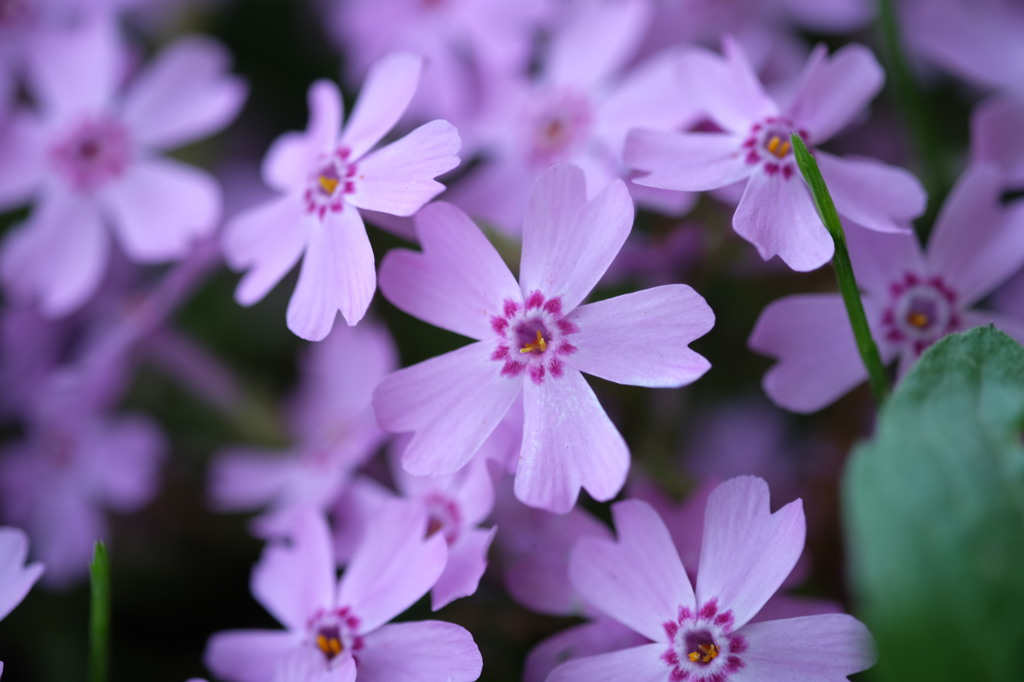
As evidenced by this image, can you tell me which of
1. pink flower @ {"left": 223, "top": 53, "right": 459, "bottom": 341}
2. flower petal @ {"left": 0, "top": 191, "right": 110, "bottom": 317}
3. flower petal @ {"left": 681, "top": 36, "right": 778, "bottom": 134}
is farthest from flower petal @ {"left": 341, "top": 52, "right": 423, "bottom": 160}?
flower petal @ {"left": 0, "top": 191, "right": 110, "bottom": 317}

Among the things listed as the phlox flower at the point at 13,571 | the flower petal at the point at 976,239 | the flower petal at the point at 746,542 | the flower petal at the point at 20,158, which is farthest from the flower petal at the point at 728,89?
the flower petal at the point at 20,158

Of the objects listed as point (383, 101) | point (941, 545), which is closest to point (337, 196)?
point (383, 101)

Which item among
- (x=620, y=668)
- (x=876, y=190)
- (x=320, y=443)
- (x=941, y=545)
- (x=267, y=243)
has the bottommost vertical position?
(x=620, y=668)

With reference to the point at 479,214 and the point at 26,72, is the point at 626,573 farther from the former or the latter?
the point at 26,72

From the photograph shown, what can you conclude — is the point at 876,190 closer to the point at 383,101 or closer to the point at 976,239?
the point at 976,239

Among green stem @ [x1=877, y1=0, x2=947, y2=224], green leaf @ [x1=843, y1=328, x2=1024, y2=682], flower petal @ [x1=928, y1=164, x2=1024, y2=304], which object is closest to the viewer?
green leaf @ [x1=843, y1=328, x2=1024, y2=682]

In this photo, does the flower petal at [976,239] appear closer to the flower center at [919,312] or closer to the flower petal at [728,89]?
the flower center at [919,312]

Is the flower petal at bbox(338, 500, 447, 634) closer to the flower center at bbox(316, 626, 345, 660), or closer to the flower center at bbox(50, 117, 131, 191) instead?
the flower center at bbox(316, 626, 345, 660)
